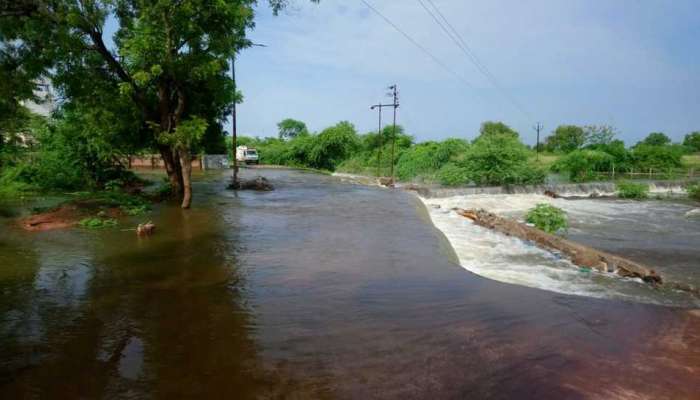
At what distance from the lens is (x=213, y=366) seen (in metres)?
3.88

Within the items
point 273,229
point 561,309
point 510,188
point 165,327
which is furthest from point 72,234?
point 510,188

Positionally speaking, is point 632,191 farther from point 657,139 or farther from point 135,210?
point 657,139

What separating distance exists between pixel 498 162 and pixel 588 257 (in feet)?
70.2

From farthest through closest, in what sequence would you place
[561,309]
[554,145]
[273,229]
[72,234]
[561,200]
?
[554,145], [561,200], [273,229], [72,234], [561,309]

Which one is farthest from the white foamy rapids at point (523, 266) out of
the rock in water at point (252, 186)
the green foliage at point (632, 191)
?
the green foliage at point (632, 191)

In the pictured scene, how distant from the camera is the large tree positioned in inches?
432

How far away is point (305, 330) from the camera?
477cm

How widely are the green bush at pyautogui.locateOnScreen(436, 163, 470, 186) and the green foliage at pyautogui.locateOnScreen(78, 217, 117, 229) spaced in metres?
22.2

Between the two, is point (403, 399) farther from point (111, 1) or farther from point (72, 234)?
point (111, 1)

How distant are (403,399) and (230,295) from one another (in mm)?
3102

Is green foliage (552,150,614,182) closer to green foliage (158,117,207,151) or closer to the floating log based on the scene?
the floating log

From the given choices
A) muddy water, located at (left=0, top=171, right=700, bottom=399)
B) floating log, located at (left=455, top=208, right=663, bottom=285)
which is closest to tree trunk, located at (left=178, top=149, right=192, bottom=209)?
muddy water, located at (left=0, top=171, right=700, bottom=399)

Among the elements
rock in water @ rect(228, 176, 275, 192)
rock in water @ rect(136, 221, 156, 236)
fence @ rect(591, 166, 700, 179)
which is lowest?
rock in water @ rect(136, 221, 156, 236)

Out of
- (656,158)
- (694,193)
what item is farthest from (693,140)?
(694,193)
